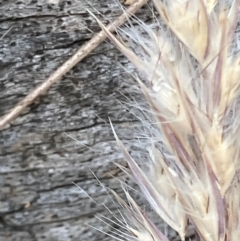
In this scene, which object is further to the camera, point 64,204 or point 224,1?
point 64,204

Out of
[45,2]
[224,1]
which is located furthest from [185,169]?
[45,2]

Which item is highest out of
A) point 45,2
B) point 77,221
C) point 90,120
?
point 45,2

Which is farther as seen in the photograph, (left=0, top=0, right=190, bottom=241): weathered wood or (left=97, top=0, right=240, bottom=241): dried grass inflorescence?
(left=0, top=0, right=190, bottom=241): weathered wood

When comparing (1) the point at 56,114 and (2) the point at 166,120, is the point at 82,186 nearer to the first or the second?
(1) the point at 56,114

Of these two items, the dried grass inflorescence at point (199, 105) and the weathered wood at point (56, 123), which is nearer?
→ the dried grass inflorescence at point (199, 105)
